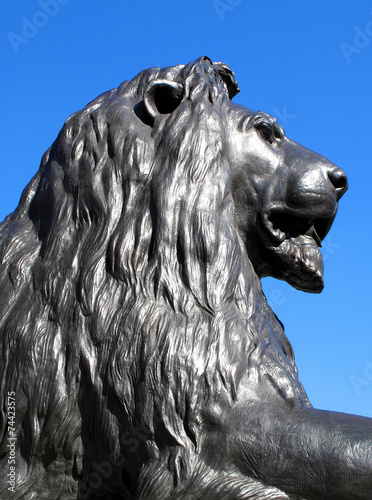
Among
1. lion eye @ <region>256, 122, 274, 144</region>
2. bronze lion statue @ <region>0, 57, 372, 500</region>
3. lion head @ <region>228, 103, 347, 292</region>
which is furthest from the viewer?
lion eye @ <region>256, 122, 274, 144</region>

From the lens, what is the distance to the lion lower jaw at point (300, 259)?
3.24 metres

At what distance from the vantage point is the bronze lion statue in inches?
100

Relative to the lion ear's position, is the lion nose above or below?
below

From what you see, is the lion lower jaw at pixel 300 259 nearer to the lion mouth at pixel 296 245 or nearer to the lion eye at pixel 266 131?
the lion mouth at pixel 296 245

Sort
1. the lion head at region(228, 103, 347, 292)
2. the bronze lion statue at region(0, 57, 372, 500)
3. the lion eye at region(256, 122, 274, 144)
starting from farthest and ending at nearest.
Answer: the lion eye at region(256, 122, 274, 144) < the lion head at region(228, 103, 347, 292) < the bronze lion statue at region(0, 57, 372, 500)

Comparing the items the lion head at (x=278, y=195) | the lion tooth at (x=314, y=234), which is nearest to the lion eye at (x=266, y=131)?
the lion head at (x=278, y=195)

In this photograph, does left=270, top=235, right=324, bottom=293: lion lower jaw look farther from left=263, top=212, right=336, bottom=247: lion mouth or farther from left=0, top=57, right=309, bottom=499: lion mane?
left=0, top=57, right=309, bottom=499: lion mane

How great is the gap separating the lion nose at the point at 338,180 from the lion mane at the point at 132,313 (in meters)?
0.46

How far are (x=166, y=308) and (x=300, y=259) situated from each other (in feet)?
2.37

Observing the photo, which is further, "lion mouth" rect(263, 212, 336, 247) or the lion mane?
"lion mouth" rect(263, 212, 336, 247)

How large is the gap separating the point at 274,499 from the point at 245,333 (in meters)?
0.60

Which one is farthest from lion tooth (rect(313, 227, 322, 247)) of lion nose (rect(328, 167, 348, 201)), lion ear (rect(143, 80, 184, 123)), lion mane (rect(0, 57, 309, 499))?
lion ear (rect(143, 80, 184, 123))

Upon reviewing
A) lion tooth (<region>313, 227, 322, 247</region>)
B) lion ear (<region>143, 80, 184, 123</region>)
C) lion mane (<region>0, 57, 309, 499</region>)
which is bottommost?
lion mane (<region>0, 57, 309, 499</region>)

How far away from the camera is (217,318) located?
2.79 m
